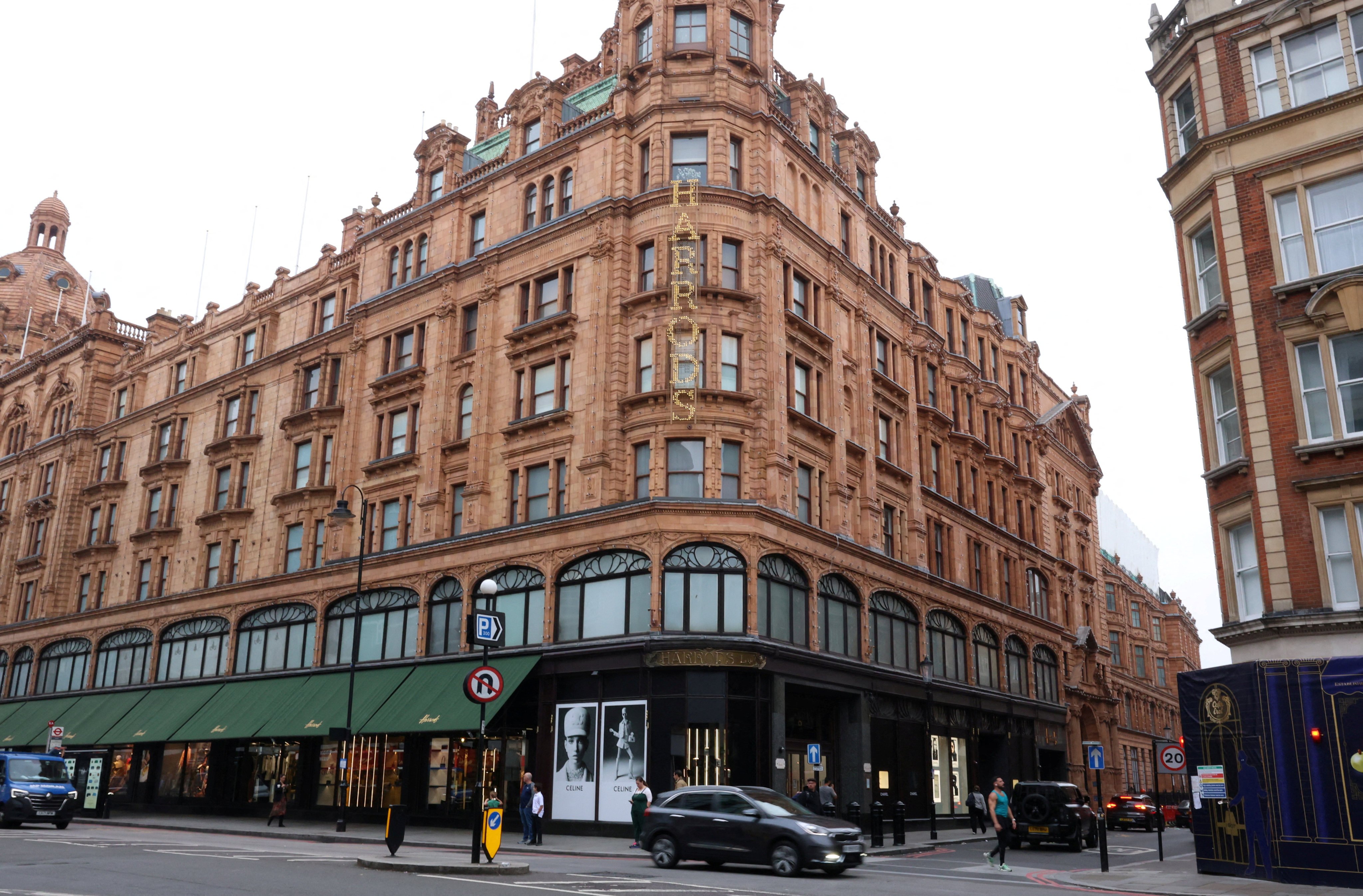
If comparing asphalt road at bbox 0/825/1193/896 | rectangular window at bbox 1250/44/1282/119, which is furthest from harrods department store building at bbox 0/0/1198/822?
rectangular window at bbox 1250/44/1282/119

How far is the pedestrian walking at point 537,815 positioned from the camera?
28875 mm

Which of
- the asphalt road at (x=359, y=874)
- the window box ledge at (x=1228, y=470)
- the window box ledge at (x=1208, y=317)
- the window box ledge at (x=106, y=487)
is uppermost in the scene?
the window box ledge at (x=106, y=487)

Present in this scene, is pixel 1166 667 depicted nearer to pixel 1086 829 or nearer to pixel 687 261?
pixel 1086 829

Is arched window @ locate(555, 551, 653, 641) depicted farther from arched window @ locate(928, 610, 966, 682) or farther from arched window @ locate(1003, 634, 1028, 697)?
arched window @ locate(1003, 634, 1028, 697)

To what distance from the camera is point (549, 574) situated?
1437 inches

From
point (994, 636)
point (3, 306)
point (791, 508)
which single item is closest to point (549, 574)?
point (791, 508)

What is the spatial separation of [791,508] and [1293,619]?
16566mm

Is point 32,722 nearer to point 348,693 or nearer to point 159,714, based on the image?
point 159,714

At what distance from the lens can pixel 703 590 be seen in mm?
33844

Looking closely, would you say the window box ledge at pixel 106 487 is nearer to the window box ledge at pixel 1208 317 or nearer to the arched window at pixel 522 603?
the arched window at pixel 522 603

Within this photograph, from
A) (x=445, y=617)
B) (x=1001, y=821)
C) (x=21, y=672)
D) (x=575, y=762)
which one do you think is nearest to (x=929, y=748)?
(x=1001, y=821)

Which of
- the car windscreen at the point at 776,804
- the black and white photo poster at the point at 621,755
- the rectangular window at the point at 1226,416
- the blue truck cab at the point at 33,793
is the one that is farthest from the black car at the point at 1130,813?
the blue truck cab at the point at 33,793

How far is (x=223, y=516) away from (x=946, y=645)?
Result: 1316 inches

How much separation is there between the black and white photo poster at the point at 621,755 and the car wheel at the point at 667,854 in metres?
8.31
